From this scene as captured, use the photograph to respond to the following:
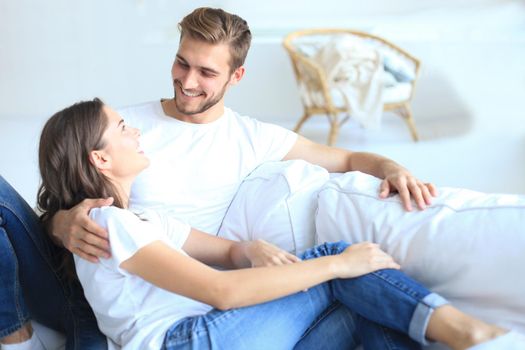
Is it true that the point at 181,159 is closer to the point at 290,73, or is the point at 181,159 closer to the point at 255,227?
the point at 255,227

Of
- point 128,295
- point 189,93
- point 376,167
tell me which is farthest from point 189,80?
point 128,295

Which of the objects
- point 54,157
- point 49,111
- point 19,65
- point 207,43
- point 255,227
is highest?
point 207,43

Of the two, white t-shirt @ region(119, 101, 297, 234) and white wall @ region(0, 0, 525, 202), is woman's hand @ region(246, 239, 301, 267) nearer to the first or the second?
white t-shirt @ region(119, 101, 297, 234)

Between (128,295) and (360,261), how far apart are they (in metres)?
0.50

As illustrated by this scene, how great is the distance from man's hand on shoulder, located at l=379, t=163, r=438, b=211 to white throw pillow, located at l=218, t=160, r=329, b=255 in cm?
20

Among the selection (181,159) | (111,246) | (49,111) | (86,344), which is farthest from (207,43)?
(49,111)

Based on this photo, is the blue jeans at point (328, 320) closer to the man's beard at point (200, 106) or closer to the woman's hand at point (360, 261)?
the woman's hand at point (360, 261)

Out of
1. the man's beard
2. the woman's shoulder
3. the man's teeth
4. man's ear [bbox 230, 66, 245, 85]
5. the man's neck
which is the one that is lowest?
the woman's shoulder

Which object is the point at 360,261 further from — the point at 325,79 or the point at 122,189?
the point at 325,79

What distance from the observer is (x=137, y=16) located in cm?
457

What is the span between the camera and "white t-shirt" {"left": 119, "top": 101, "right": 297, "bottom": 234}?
1733mm

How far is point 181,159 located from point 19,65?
3403mm

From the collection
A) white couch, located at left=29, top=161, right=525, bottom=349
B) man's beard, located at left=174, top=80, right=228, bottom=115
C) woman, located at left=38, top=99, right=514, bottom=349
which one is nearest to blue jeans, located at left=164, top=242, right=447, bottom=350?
woman, located at left=38, top=99, right=514, bottom=349

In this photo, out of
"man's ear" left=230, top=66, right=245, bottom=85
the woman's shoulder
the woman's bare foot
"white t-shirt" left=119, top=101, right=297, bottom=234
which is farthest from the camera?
"man's ear" left=230, top=66, right=245, bottom=85
